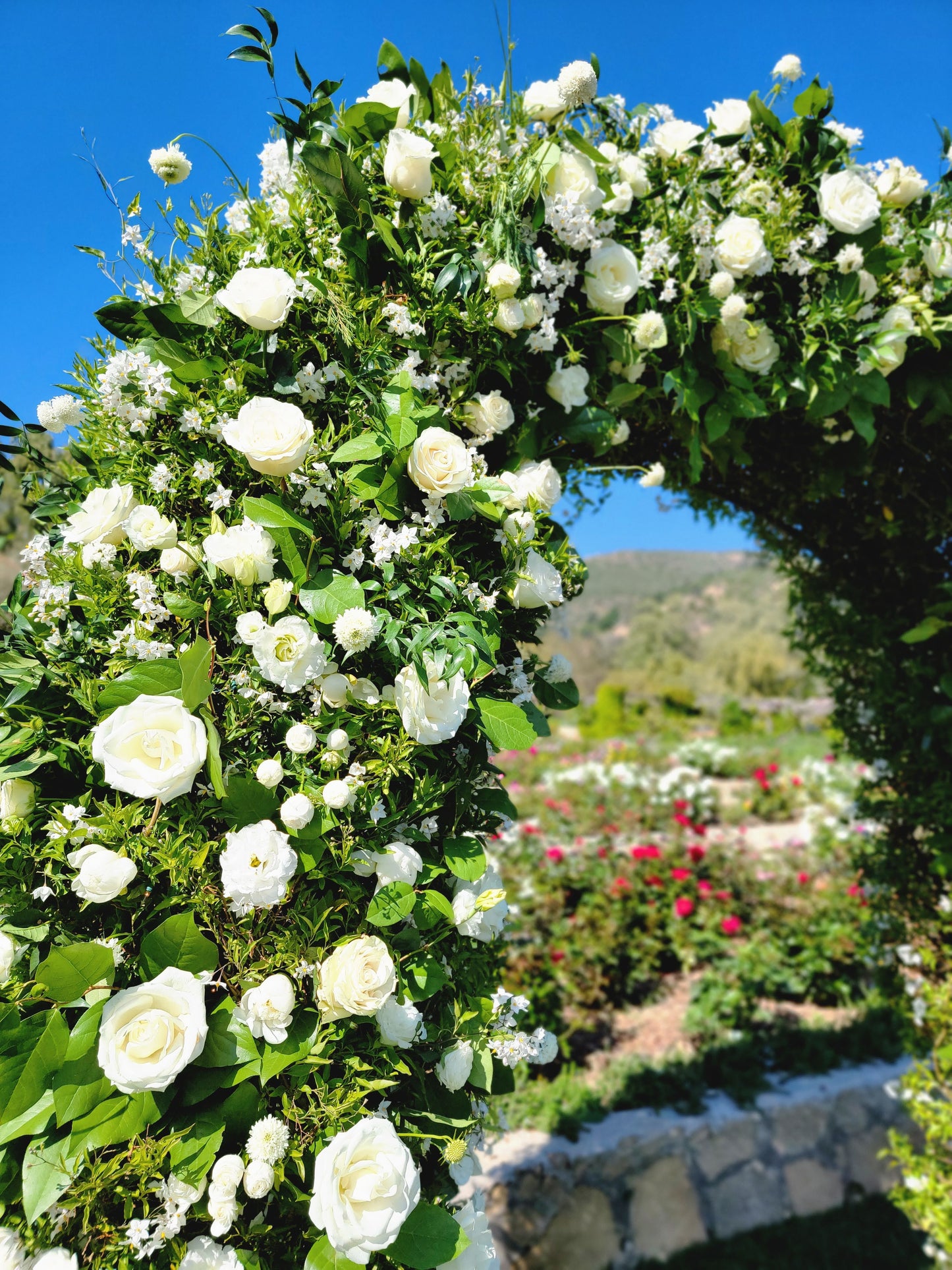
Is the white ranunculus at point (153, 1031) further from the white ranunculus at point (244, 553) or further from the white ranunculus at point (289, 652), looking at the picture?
the white ranunculus at point (244, 553)

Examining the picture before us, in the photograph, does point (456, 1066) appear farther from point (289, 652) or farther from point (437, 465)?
point (437, 465)

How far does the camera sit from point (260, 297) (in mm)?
1189

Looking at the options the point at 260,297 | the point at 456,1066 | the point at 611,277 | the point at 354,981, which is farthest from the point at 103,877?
the point at 611,277

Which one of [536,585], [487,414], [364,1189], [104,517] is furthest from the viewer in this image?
[487,414]

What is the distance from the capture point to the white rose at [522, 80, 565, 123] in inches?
59.1

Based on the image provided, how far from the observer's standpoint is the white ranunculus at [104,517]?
1.21 meters

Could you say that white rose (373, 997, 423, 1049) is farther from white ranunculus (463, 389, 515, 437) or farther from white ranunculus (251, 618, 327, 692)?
white ranunculus (463, 389, 515, 437)

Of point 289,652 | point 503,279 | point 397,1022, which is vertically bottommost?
point 397,1022

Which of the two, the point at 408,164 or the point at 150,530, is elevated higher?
the point at 408,164

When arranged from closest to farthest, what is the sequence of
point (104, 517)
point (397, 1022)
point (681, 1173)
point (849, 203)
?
1. point (397, 1022)
2. point (104, 517)
3. point (849, 203)
4. point (681, 1173)

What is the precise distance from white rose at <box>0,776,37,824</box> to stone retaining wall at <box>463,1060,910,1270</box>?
→ 8.07 ft

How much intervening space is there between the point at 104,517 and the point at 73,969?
668 millimetres

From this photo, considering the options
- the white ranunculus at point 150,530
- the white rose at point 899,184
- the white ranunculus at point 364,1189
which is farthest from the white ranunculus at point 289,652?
the white rose at point 899,184

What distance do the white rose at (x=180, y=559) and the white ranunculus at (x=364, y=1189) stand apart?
0.83 m
